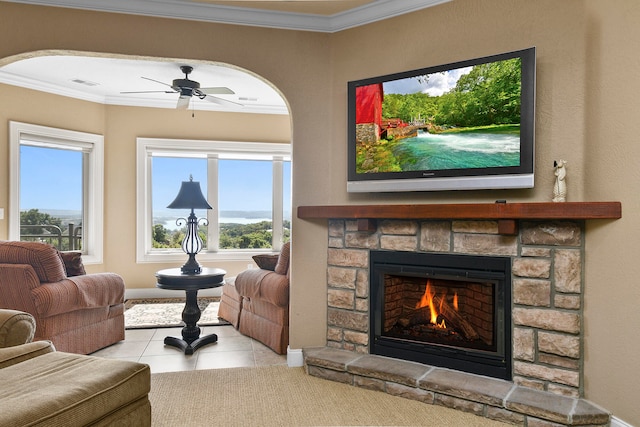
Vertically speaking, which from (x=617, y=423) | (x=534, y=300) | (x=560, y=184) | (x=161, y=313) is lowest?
(x=161, y=313)

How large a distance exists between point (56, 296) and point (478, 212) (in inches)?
118

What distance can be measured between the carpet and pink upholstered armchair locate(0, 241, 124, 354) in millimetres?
867

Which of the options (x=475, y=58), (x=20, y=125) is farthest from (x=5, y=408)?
(x=20, y=125)

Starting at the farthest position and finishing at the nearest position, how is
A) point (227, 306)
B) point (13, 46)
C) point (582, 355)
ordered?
point (227, 306), point (13, 46), point (582, 355)

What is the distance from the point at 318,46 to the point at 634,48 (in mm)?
2010

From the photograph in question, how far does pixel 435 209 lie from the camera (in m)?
2.65

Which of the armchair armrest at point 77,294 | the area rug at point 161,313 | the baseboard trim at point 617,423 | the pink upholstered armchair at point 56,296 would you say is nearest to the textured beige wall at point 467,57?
the baseboard trim at point 617,423

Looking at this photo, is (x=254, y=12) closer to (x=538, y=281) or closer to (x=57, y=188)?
(x=538, y=281)

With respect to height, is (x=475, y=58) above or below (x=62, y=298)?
above

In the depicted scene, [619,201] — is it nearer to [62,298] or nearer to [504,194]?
[504,194]

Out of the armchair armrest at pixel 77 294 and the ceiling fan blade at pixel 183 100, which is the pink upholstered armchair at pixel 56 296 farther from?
the ceiling fan blade at pixel 183 100

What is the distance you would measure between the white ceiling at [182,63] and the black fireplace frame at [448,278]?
1.71 metres

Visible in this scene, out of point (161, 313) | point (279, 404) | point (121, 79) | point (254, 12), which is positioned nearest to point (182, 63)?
point (121, 79)

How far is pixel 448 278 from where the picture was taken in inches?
112
